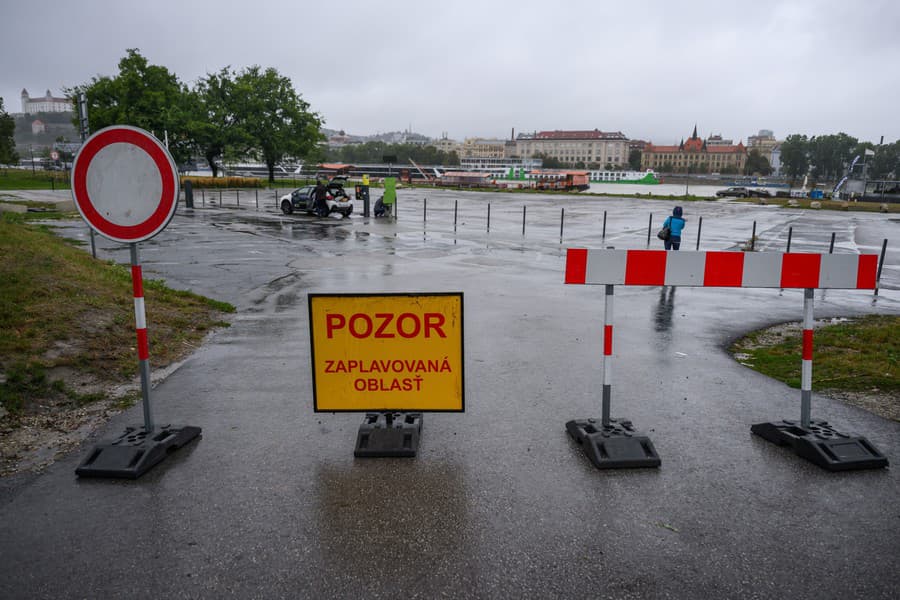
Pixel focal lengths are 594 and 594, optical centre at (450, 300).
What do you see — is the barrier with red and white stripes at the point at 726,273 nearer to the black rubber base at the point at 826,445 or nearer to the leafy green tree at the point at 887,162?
the black rubber base at the point at 826,445

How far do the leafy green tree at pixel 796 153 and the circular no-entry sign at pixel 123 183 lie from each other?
7945 inches

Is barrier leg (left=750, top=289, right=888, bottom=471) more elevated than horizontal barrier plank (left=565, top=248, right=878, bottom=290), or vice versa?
horizontal barrier plank (left=565, top=248, right=878, bottom=290)

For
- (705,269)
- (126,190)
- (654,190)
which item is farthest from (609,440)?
(654,190)

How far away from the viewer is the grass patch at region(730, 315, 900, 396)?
681cm

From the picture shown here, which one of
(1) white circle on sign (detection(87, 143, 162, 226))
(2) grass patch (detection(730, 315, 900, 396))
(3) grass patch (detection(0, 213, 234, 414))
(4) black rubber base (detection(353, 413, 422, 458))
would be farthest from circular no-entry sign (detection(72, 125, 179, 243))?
(2) grass patch (detection(730, 315, 900, 396))

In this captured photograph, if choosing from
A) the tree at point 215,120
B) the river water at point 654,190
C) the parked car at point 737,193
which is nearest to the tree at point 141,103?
the tree at point 215,120

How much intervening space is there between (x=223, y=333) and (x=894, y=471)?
26.2 ft

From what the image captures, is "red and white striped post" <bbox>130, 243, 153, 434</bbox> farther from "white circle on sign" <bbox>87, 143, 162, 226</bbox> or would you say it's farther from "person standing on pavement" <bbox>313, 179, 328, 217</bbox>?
"person standing on pavement" <bbox>313, 179, 328, 217</bbox>

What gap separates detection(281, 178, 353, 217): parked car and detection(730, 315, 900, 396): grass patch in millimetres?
23244

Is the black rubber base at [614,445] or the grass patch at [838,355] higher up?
the black rubber base at [614,445]

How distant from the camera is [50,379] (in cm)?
612

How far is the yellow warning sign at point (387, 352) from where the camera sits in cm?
505

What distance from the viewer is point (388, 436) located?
16.6 ft

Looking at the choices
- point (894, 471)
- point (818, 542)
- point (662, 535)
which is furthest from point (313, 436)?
point (894, 471)
